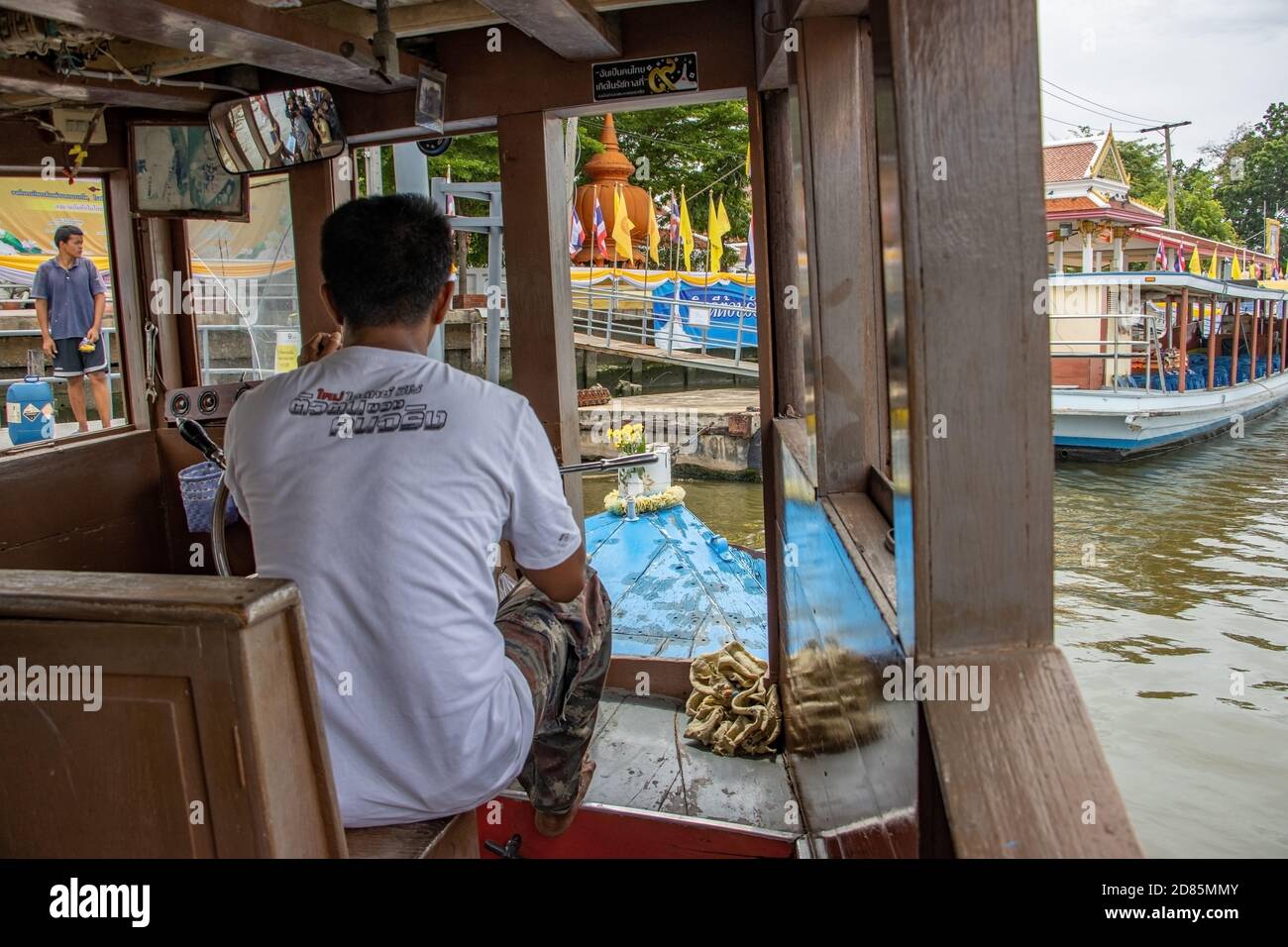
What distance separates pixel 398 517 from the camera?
1.73m

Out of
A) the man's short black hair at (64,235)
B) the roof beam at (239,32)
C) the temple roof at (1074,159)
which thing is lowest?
the man's short black hair at (64,235)

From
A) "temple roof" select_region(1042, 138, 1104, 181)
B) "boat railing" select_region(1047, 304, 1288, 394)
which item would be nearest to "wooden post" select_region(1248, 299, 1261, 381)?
"boat railing" select_region(1047, 304, 1288, 394)

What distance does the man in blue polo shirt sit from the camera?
675 centimetres

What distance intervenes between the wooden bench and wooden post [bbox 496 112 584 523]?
313cm

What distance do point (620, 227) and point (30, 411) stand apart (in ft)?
41.2

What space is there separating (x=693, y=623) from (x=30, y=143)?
389 cm

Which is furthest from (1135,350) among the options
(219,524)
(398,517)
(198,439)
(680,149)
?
(398,517)

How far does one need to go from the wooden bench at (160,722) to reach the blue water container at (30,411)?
5.20 metres

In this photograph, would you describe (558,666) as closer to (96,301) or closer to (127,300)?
(127,300)

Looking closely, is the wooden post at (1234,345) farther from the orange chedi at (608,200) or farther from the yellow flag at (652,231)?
the orange chedi at (608,200)

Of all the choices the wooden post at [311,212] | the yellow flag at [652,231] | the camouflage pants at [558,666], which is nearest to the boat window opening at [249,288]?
the wooden post at [311,212]

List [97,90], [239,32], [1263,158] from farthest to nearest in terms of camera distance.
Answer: [1263,158], [97,90], [239,32]

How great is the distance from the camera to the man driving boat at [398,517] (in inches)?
68.0
